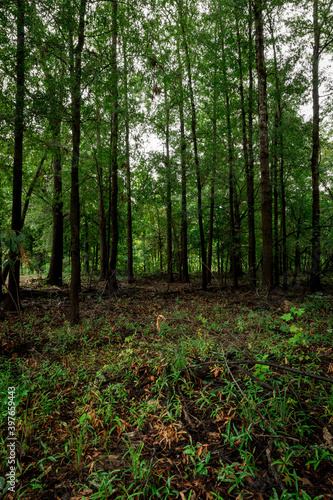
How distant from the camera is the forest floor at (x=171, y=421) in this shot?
6.29 ft

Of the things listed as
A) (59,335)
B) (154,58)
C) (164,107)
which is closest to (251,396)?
(59,335)

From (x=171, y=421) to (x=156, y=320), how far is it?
3890 mm

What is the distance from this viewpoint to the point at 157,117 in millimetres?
13625

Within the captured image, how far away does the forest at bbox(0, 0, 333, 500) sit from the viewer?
210 centimetres

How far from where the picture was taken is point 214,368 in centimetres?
332

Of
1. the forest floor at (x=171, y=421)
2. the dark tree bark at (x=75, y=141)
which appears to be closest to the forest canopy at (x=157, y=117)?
the dark tree bark at (x=75, y=141)

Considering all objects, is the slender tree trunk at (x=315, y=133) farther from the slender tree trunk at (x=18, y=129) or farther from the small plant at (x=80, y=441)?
the slender tree trunk at (x=18, y=129)

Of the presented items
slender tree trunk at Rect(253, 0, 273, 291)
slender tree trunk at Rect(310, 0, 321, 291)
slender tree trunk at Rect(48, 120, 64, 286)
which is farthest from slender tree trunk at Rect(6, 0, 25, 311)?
slender tree trunk at Rect(310, 0, 321, 291)

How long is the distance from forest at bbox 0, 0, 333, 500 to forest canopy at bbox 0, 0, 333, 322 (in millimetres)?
74

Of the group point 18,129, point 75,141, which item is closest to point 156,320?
point 75,141

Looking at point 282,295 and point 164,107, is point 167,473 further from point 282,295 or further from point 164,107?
point 164,107

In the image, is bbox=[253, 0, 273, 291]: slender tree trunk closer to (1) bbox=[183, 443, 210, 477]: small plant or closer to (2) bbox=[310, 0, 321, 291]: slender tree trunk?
(2) bbox=[310, 0, 321, 291]: slender tree trunk

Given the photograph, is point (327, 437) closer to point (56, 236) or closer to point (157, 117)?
point (56, 236)

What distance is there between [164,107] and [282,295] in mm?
11951
